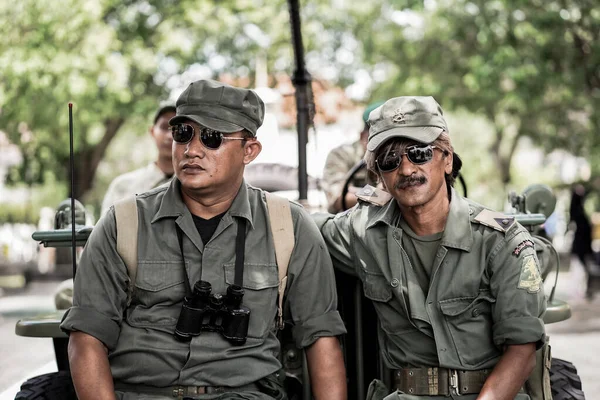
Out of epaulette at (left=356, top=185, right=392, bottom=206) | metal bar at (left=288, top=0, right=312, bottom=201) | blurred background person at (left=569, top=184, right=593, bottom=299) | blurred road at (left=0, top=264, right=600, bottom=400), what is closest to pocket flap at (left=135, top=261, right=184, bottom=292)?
epaulette at (left=356, top=185, right=392, bottom=206)

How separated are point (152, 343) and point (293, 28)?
1.92m

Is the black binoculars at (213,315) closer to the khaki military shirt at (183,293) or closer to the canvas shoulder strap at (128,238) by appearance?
the khaki military shirt at (183,293)

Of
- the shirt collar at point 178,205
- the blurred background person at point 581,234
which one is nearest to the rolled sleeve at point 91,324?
the shirt collar at point 178,205

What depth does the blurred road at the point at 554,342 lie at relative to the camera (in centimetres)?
864

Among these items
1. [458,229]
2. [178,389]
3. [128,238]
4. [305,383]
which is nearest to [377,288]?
[458,229]

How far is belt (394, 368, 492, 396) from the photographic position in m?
3.50

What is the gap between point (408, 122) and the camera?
3584mm

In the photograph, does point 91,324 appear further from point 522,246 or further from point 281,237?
point 522,246

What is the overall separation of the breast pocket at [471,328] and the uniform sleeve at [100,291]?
3.91ft

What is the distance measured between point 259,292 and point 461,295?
753 mm

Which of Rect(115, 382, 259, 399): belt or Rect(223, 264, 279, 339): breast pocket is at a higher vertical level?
Rect(223, 264, 279, 339): breast pocket

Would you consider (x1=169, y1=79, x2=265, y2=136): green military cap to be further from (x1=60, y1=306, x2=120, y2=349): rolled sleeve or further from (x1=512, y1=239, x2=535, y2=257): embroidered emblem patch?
(x1=512, y1=239, x2=535, y2=257): embroidered emblem patch

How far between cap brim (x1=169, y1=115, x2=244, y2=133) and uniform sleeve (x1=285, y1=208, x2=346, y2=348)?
45 cm

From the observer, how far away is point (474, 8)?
57.2 ft
